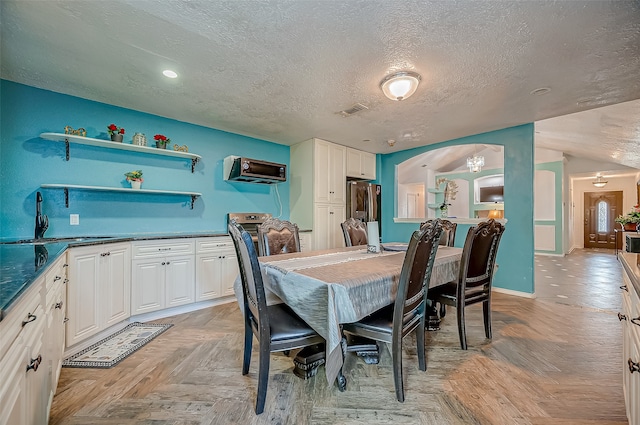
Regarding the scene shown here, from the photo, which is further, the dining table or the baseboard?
the baseboard

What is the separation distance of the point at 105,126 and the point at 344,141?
3.23 m

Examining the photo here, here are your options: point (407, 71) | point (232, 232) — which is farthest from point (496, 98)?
point (232, 232)

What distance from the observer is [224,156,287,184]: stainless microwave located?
12.2 feet

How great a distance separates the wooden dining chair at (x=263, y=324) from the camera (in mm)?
1444

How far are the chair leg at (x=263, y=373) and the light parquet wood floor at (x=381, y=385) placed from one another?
7 centimetres

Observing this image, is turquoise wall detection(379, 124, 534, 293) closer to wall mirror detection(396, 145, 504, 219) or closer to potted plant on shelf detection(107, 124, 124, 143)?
wall mirror detection(396, 145, 504, 219)

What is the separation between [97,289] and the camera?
2.27 metres

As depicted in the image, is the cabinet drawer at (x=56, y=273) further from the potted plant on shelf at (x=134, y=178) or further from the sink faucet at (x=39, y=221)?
the potted plant on shelf at (x=134, y=178)

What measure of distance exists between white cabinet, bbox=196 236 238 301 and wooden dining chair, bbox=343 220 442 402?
2092mm

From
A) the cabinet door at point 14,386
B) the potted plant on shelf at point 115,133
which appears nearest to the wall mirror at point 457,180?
the potted plant on shelf at point 115,133

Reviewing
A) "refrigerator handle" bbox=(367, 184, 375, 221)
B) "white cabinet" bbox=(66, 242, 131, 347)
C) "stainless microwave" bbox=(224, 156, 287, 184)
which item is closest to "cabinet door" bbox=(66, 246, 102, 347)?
"white cabinet" bbox=(66, 242, 131, 347)

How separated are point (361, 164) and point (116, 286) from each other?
13.5ft

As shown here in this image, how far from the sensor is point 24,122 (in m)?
2.59

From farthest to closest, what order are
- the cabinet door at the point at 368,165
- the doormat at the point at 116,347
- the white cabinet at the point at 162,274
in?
the cabinet door at the point at 368,165 → the white cabinet at the point at 162,274 → the doormat at the point at 116,347
